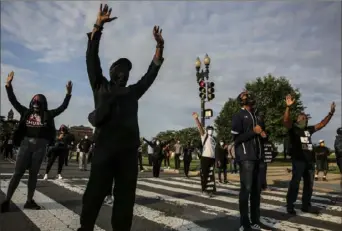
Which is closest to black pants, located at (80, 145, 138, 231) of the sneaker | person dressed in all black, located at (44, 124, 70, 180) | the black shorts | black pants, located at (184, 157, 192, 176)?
the sneaker

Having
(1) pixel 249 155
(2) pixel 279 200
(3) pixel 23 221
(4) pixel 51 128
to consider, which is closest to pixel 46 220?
(3) pixel 23 221

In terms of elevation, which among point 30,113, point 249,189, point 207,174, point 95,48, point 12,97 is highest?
point 12,97

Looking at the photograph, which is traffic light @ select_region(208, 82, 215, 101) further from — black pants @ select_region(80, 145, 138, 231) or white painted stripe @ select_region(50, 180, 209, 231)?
black pants @ select_region(80, 145, 138, 231)

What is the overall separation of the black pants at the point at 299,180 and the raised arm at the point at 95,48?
4858mm

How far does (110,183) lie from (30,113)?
3260 mm

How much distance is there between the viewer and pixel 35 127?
19.2 ft

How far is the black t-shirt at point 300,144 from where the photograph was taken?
682 cm

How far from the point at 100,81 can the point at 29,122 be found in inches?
119

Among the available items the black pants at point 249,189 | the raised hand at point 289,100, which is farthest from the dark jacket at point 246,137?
the raised hand at point 289,100

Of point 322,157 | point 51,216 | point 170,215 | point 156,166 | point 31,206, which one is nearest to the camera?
point 51,216

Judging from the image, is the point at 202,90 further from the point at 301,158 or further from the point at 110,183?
the point at 110,183

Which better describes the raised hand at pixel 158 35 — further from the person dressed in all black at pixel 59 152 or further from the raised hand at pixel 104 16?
the person dressed in all black at pixel 59 152

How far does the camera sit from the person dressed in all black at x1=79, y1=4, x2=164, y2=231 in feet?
10.4

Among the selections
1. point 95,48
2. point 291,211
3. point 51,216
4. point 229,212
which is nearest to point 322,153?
point 291,211
